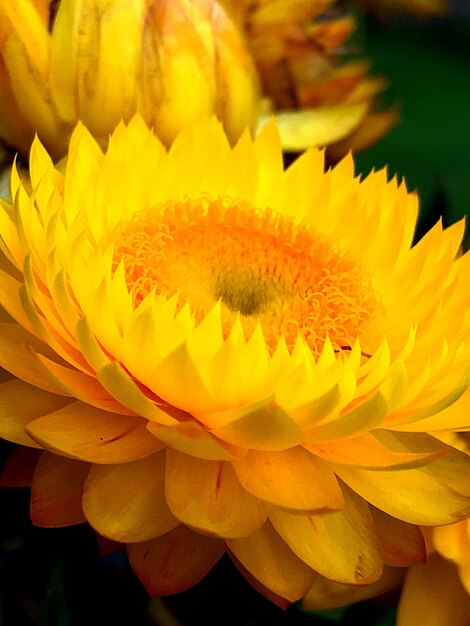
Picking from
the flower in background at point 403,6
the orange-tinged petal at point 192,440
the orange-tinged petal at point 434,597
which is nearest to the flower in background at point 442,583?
the orange-tinged petal at point 434,597

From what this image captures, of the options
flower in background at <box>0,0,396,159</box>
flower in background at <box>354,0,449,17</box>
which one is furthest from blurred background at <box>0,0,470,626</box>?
flower in background at <box>354,0,449,17</box>

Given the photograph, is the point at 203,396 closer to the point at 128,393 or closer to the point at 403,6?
the point at 128,393

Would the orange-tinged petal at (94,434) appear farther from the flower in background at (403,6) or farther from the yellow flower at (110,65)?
the flower in background at (403,6)

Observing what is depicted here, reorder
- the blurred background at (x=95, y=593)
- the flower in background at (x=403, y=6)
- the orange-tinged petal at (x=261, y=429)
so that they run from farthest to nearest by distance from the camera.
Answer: the flower in background at (x=403, y=6)
the blurred background at (x=95, y=593)
the orange-tinged petal at (x=261, y=429)

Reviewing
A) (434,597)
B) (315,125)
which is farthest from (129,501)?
(315,125)

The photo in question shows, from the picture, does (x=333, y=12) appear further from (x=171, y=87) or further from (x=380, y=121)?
A: (x=171, y=87)

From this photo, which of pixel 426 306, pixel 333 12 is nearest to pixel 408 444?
pixel 426 306

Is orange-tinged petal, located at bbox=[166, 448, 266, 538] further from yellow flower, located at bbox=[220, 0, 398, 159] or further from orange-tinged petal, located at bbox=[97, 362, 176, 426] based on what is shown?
yellow flower, located at bbox=[220, 0, 398, 159]
